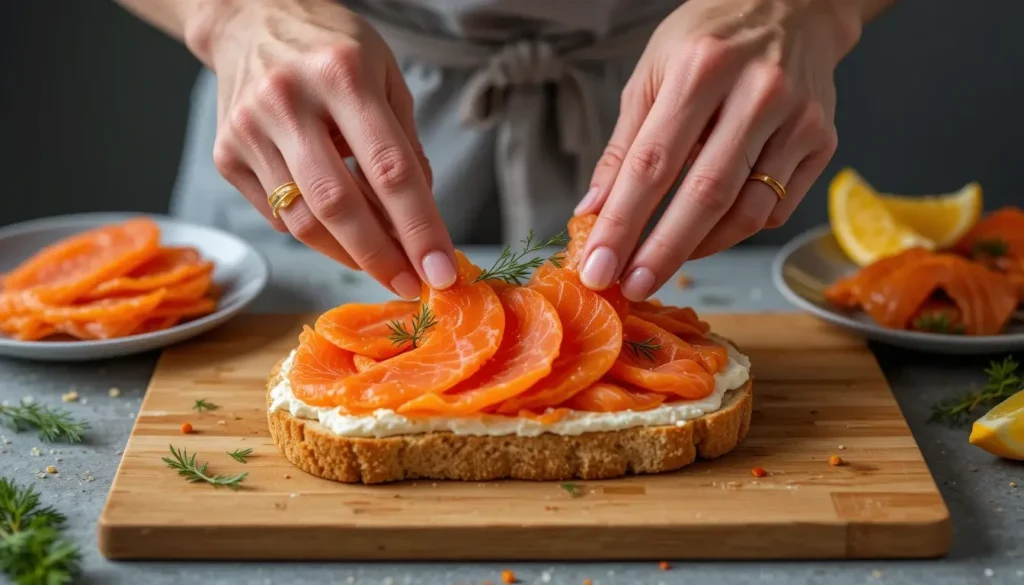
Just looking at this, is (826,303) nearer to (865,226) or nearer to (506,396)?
(865,226)

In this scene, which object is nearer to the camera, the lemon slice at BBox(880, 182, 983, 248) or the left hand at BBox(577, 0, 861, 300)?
the left hand at BBox(577, 0, 861, 300)

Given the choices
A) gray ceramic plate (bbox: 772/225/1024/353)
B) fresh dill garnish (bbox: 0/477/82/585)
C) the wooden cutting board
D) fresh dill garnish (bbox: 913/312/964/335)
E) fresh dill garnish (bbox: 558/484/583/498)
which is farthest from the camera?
fresh dill garnish (bbox: 913/312/964/335)

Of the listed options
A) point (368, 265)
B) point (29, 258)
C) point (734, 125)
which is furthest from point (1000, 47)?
point (29, 258)

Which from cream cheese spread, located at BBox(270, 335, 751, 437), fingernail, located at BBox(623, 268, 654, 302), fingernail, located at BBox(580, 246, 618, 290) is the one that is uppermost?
fingernail, located at BBox(580, 246, 618, 290)

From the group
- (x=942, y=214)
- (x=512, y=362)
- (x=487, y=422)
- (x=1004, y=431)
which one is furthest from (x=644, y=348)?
(x=942, y=214)

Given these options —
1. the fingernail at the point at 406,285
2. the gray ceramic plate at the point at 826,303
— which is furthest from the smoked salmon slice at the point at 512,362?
the gray ceramic plate at the point at 826,303

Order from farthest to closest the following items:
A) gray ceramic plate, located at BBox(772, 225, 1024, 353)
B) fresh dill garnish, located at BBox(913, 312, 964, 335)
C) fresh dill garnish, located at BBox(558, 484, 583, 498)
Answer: fresh dill garnish, located at BBox(913, 312, 964, 335)
gray ceramic plate, located at BBox(772, 225, 1024, 353)
fresh dill garnish, located at BBox(558, 484, 583, 498)

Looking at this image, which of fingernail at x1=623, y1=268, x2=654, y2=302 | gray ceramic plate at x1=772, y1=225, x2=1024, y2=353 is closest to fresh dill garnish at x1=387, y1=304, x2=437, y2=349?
fingernail at x1=623, y1=268, x2=654, y2=302

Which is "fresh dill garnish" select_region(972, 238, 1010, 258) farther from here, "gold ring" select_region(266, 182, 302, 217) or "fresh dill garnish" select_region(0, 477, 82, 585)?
"fresh dill garnish" select_region(0, 477, 82, 585)
